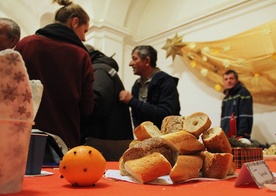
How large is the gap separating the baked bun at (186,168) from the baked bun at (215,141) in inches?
1.4

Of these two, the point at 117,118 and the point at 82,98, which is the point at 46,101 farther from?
the point at 117,118

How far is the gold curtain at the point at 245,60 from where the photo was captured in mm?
3115

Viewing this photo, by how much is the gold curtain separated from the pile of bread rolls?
106 inches

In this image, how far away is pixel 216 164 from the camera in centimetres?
62

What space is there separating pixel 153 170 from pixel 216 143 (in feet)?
0.55

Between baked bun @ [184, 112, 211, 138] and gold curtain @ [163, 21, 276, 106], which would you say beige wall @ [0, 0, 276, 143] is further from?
baked bun @ [184, 112, 211, 138]

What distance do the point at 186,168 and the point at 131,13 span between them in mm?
4399

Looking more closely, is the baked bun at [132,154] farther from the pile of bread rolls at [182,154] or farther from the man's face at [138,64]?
the man's face at [138,64]

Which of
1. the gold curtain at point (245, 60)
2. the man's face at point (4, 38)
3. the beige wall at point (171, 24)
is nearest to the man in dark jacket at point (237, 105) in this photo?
the gold curtain at point (245, 60)

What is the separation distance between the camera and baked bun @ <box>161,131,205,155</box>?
1.96ft

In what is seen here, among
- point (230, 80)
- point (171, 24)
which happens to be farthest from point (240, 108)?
point (171, 24)

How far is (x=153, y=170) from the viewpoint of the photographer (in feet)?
1.77

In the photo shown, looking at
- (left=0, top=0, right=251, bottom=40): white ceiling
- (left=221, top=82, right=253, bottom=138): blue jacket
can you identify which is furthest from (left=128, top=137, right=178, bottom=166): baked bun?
(left=0, top=0, right=251, bottom=40): white ceiling

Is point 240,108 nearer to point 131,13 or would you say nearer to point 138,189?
point 131,13
